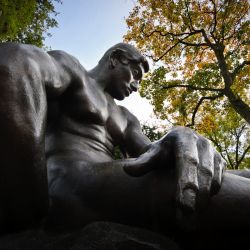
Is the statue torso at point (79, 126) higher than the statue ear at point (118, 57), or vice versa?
the statue ear at point (118, 57)

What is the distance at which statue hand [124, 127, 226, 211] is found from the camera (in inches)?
43.6

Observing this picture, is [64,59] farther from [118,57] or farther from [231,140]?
[231,140]

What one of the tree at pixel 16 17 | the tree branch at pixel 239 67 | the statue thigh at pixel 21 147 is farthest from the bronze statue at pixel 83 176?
the tree branch at pixel 239 67

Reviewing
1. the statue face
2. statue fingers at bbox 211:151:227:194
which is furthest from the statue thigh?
the statue face

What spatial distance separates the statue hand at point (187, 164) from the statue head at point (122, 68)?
1032mm

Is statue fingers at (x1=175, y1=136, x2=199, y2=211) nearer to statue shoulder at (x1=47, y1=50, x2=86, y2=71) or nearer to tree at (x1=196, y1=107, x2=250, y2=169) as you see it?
statue shoulder at (x1=47, y1=50, x2=86, y2=71)

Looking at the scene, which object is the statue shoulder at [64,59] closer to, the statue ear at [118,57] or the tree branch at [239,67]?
the statue ear at [118,57]

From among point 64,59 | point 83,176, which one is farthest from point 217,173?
point 64,59

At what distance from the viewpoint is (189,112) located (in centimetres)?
1634

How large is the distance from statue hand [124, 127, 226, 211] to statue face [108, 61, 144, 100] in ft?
3.38

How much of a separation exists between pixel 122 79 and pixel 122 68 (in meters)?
0.07

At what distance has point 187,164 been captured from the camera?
3.81ft

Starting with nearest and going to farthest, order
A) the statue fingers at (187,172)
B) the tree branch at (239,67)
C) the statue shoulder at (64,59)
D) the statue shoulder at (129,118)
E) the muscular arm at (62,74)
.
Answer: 1. the statue fingers at (187,172)
2. the muscular arm at (62,74)
3. the statue shoulder at (64,59)
4. the statue shoulder at (129,118)
5. the tree branch at (239,67)

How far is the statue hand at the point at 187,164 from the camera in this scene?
1.11 metres
